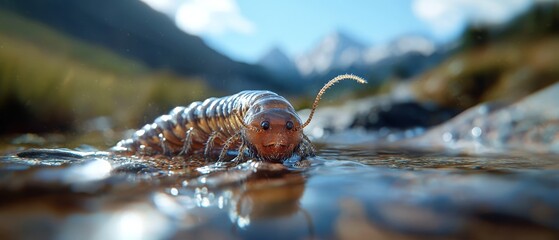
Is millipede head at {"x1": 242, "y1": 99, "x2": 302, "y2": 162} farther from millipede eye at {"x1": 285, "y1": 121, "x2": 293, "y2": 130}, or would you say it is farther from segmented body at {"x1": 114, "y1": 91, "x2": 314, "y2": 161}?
segmented body at {"x1": 114, "y1": 91, "x2": 314, "y2": 161}

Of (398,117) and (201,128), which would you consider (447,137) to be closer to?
(201,128)

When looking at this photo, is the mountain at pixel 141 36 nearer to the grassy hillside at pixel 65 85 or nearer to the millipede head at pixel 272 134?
the grassy hillside at pixel 65 85

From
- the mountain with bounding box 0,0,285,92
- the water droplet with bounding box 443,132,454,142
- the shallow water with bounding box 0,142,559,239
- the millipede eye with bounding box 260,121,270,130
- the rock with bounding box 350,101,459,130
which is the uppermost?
the mountain with bounding box 0,0,285,92

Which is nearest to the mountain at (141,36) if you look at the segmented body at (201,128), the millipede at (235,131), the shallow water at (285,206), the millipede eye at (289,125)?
the segmented body at (201,128)

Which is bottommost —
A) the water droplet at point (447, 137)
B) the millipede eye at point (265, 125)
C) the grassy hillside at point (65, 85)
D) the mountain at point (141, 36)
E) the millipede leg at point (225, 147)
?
the millipede leg at point (225, 147)

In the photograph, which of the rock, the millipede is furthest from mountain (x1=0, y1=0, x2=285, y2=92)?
the millipede

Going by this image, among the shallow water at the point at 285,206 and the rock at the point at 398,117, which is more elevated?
the rock at the point at 398,117
